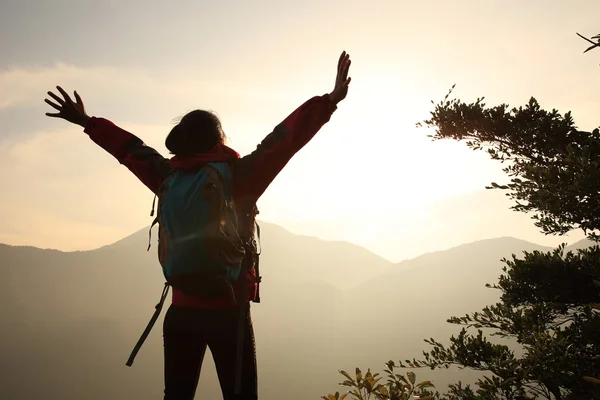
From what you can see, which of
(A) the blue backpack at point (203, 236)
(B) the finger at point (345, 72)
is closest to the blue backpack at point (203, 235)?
(A) the blue backpack at point (203, 236)

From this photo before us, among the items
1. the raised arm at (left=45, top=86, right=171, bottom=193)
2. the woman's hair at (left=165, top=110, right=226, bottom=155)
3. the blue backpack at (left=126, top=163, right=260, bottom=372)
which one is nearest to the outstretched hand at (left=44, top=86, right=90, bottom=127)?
the raised arm at (left=45, top=86, right=171, bottom=193)

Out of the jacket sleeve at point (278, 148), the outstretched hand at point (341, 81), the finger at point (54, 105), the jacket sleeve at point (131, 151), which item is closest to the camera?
the jacket sleeve at point (278, 148)

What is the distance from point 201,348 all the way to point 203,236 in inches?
29.3

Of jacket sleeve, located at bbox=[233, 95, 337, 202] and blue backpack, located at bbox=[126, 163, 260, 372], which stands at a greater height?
jacket sleeve, located at bbox=[233, 95, 337, 202]

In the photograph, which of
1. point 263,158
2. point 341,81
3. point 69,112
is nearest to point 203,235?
point 263,158

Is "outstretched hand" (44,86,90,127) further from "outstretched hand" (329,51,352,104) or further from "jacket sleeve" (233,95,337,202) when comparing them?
"outstretched hand" (329,51,352,104)

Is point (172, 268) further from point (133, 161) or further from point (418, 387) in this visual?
point (418, 387)

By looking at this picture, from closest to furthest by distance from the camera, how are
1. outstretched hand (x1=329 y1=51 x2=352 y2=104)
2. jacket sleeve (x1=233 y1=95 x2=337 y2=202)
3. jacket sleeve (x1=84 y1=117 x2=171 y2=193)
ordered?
jacket sleeve (x1=233 y1=95 x2=337 y2=202)
outstretched hand (x1=329 y1=51 x2=352 y2=104)
jacket sleeve (x1=84 y1=117 x2=171 y2=193)

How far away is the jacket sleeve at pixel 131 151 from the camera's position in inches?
114

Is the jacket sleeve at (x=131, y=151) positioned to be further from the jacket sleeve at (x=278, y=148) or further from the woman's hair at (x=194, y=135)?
the jacket sleeve at (x=278, y=148)

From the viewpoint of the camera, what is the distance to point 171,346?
244cm

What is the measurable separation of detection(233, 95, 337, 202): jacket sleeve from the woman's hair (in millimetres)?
298

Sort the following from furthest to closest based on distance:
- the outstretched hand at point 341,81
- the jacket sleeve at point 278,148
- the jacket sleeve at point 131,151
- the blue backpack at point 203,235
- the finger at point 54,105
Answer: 1. the finger at point 54,105
2. the jacket sleeve at point 131,151
3. the outstretched hand at point 341,81
4. the jacket sleeve at point 278,148
5. the blue backpack at point 203,235

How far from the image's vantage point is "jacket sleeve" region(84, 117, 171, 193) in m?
2.89
